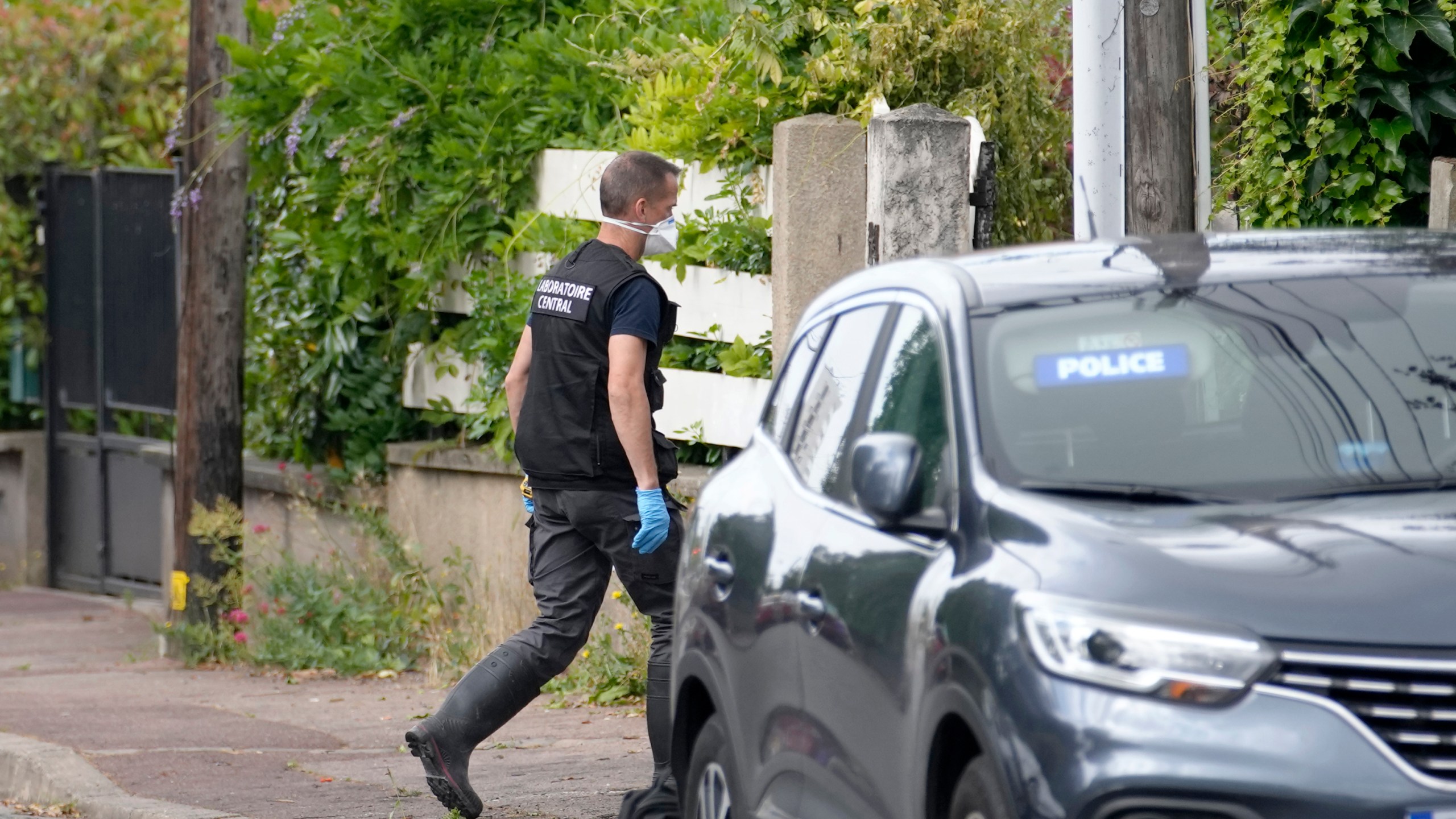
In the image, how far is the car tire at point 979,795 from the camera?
3086 millimetres

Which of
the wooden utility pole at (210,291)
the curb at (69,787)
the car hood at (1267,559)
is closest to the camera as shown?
the car hood at (1267,559)

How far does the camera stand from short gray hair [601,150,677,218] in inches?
247

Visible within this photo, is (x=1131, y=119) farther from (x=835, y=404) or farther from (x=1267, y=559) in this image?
(x=1267, y=559)

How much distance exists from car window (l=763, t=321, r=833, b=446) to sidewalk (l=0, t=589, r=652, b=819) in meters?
2.12

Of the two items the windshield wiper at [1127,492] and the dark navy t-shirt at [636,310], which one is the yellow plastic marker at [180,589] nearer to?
the dark navy t-shirt at [636,310]

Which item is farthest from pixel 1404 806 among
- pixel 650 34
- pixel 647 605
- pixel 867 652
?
pixel 650 34

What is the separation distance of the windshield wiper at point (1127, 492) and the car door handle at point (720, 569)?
1.21 metres

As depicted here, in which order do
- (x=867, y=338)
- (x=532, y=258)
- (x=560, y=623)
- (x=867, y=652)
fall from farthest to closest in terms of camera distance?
(x=532, y=258)
(x=560, y=623)
(x=867, y=338)
(x=867, y=652)

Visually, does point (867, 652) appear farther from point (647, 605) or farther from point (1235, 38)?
point (1235, 38)

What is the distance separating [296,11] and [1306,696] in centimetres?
882

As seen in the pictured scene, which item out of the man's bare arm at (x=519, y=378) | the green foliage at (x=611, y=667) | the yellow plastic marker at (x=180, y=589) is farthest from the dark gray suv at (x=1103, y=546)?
the yellow plastic marker at (x=180, y=589)

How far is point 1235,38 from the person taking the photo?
7430 millimetres

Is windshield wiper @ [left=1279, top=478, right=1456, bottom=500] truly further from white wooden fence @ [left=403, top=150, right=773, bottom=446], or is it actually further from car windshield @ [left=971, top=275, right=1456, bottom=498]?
white wooden fence @ [left=403, top=150, right=773, bottom=446]

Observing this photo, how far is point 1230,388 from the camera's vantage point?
365 cm
